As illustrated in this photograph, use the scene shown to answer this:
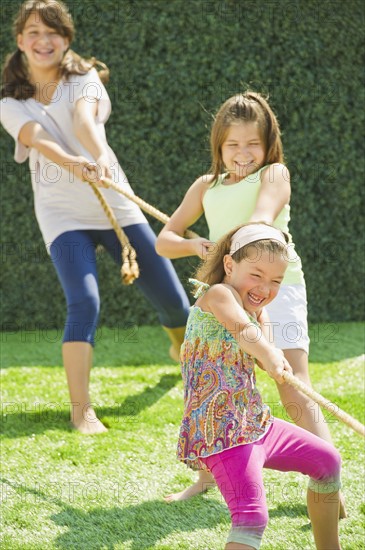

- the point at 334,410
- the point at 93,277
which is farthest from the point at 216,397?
the point at 93,277

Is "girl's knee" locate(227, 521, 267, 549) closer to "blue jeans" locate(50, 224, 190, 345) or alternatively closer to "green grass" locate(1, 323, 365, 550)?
"green grass" locate(1, 323, 365, 550)

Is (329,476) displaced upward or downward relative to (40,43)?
downward

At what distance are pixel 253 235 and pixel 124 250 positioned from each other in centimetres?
136

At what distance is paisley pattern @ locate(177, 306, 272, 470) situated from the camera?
7.36 feet

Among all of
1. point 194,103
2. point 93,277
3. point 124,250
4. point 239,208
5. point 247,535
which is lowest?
point 247,535

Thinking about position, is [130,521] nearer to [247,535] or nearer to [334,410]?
[247,535]

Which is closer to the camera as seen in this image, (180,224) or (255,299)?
(255,299)

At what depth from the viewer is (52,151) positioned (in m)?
3.64

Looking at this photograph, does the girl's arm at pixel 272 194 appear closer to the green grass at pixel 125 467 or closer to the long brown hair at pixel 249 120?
the long brown hair at pixel 249 120

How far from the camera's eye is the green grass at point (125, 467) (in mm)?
2641

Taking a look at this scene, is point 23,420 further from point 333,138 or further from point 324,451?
point 333,138

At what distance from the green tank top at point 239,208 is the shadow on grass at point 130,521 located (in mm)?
791

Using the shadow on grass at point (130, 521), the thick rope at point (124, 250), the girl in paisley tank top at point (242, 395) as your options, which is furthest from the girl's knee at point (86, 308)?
the girl in paisley tank top at point (242, 395)

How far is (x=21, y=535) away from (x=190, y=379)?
76 centimetres
